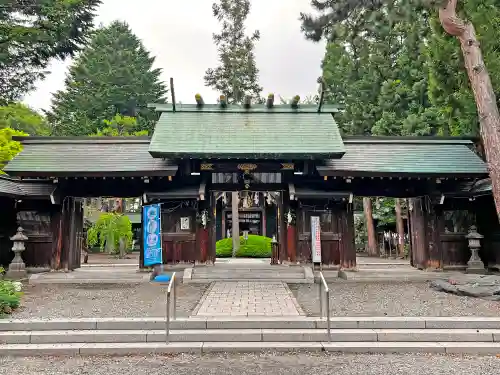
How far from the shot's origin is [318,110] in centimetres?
1388

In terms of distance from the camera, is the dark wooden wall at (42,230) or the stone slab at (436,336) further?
the dark wooden wall at (42,230)

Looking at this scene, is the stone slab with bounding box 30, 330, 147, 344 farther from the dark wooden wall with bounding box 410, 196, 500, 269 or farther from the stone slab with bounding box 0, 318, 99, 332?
the dark wooden wall with bounding box 410, 196, 500, 269

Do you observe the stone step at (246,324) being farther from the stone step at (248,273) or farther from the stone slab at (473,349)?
the stone step at (248,273)

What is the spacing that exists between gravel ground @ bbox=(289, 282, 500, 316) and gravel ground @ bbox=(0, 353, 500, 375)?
162cm

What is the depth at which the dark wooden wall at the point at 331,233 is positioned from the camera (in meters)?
12.5

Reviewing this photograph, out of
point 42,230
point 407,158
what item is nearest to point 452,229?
point 407,158

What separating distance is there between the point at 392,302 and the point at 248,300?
319cm

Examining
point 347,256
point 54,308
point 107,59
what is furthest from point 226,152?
point 107,59

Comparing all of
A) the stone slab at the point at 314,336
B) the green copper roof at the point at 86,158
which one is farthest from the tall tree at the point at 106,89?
the stone slab at the point at 314,336

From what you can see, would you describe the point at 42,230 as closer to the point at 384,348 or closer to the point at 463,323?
the point at 384,348

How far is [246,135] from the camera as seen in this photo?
1261 centimetres

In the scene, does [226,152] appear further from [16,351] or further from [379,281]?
[16,351]

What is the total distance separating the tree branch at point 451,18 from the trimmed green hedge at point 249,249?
13.6 m

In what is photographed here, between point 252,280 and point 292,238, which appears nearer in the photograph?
point 252,280
